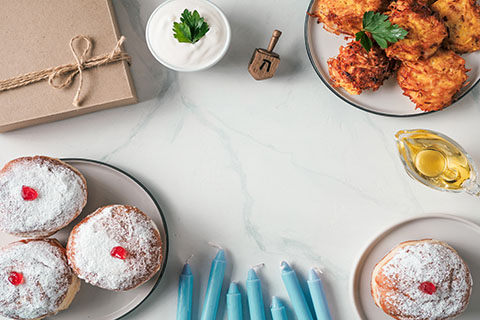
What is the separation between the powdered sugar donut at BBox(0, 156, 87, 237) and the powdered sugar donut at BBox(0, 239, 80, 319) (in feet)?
0.23

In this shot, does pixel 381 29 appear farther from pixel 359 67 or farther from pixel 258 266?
pixel 258 266

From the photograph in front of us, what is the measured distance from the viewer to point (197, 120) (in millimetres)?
1727

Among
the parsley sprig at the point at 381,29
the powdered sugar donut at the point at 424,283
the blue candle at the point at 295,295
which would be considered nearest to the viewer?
the parsley sprig at the point at 381,29

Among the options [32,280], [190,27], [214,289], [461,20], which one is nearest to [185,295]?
[214,289]

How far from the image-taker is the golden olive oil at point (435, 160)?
160cm

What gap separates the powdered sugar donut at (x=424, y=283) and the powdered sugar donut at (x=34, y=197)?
3.32 feet

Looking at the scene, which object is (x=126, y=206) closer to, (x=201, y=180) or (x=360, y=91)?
(x=201, y=180)

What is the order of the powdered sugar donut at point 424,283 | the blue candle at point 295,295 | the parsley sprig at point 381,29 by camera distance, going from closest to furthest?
the parsley sprig at point 381,29, the powdered sugar donut at point 424,283, the blue candle at point 295,295

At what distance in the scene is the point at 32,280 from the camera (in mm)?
1522

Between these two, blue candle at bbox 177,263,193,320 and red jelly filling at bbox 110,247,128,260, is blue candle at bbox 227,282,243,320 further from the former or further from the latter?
red jelly filling at bbox 110,247,128,260

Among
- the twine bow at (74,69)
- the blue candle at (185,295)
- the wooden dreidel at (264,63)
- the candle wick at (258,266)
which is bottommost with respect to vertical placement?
the blue candle at (185,295)

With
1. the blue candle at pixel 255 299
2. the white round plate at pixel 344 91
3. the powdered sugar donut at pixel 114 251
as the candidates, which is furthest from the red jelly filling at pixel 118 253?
the white round plate at pixel 344 91

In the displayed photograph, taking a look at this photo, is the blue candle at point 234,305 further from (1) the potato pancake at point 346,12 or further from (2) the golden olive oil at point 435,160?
(1) the potato pancake at point 346,12

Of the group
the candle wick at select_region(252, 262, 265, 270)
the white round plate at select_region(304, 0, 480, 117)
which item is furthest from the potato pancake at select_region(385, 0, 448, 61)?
the candle wick at select_region(252, 262, 265, 270)
